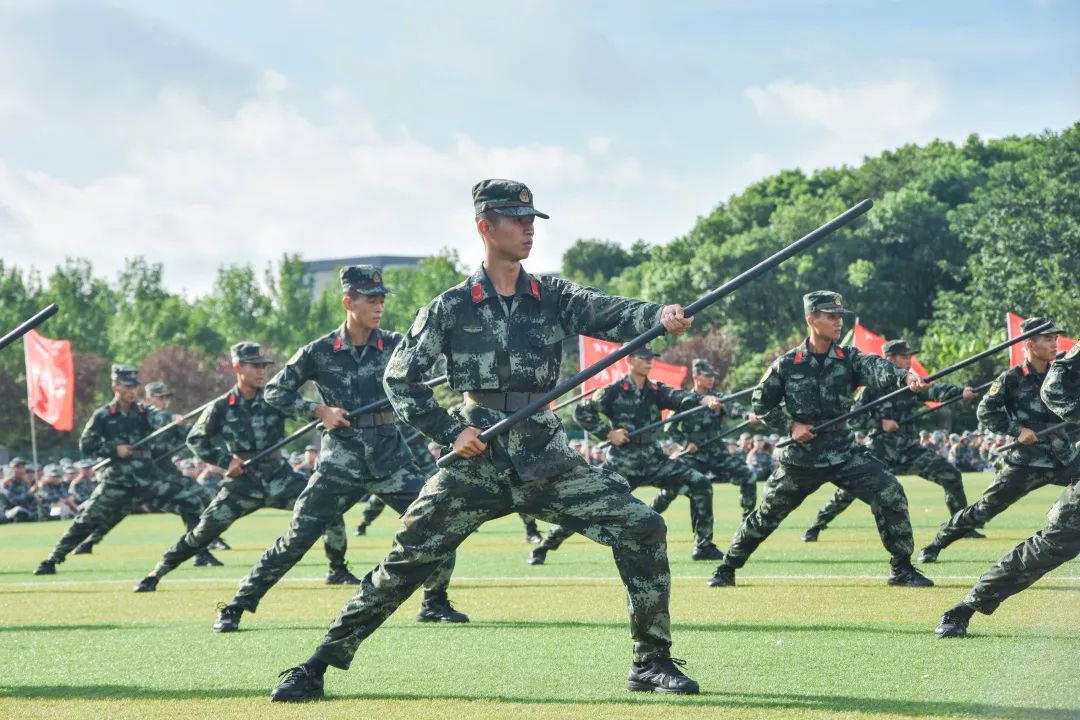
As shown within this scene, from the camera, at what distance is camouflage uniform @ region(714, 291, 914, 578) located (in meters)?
11.0

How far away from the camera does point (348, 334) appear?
34.8ft

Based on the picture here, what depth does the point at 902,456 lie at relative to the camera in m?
16.8

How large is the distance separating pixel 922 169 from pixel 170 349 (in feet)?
124

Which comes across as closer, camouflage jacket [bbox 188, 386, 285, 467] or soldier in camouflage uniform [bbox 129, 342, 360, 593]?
soldier in camouflage uniform [bbox 129, 342, 360, 593]

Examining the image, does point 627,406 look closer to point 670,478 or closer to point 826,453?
point 670,478

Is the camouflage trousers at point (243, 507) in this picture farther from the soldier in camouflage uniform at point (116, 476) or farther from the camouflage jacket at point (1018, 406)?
the camouflage jacket at point (1018, 406)

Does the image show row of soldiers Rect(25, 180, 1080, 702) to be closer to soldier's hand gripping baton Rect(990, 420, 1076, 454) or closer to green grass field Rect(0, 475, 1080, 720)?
soldier's hand gripping baton Rect(990, 420, 1076, 454)

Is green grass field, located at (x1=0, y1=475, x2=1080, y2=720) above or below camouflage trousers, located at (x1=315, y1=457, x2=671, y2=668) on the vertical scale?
below

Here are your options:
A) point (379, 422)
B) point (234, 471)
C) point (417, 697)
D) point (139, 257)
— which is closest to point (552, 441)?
point (417, 697)

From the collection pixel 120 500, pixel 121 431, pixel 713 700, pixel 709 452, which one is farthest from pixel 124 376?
pixel 713 700

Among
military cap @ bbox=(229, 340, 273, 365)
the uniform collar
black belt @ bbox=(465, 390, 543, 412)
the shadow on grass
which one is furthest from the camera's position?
military cap @ bbox=(229, 340, 273, 365)

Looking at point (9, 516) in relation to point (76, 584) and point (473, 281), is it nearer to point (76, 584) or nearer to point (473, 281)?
point (76, 584)

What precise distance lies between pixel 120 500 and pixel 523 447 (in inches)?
437

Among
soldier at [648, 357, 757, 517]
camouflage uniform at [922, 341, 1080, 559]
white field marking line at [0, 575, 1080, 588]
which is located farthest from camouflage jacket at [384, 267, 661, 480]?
soldier at [648, 357, 757, 517]
